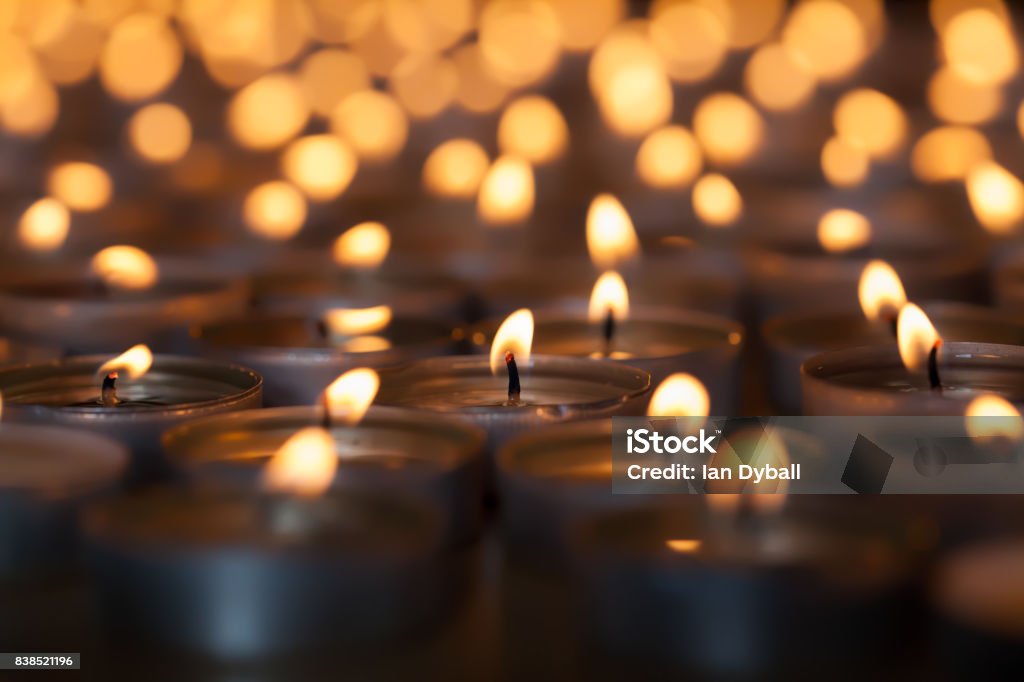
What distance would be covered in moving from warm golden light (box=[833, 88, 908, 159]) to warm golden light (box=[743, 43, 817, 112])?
79 millimetres

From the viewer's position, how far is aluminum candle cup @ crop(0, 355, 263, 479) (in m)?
0.74

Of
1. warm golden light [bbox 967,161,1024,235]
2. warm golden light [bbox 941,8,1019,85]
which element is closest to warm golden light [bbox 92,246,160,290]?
warm golden light [bbox 967,161,1024,235]

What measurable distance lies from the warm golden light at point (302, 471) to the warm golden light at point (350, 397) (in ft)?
0.25

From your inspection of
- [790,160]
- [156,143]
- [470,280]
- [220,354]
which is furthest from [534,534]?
[156,143]

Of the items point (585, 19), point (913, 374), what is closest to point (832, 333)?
point (913, 374)

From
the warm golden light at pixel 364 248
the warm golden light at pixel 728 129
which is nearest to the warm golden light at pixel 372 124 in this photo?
the warm golden light at pixel 728 129

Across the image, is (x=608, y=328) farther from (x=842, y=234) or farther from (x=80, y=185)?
(x=80, y=185)

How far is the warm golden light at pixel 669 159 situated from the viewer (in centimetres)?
174

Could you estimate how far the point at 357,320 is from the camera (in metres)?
1.02

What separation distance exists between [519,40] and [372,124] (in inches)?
26.9

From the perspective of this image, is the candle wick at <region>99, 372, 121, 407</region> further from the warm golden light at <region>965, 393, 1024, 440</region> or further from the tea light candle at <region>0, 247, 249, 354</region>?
the warm golden light at <region>965, 393, 1024, 440</region>

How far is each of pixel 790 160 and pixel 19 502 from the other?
139 cm

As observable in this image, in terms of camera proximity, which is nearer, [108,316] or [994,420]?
[994,420]

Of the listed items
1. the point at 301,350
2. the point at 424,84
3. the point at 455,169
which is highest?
the point at 424,84
